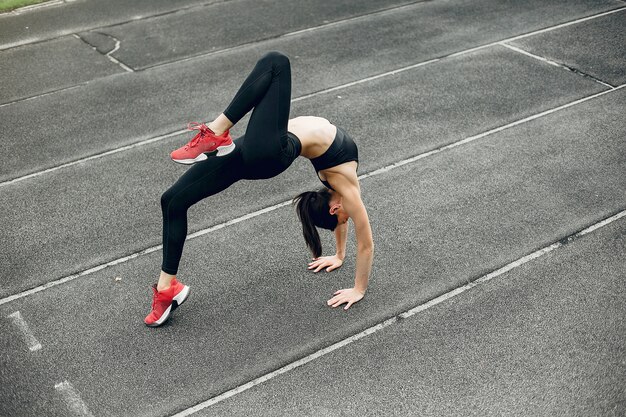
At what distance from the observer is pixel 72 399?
5.48 meters

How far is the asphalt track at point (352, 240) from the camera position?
560 cm

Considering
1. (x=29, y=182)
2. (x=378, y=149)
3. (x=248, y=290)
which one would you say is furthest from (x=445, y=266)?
(x=29, y=182)

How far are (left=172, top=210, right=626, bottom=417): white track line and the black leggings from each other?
4.85ft

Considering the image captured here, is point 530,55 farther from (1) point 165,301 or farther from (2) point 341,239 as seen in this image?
(1) point 165,301

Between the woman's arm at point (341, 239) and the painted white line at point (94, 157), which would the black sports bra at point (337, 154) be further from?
the painted white line at point (94, 157)

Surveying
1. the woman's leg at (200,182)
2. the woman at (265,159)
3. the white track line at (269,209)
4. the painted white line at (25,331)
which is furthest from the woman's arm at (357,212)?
the painted white line at (25,331)

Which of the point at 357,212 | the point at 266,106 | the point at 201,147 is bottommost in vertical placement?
the point at 357,212

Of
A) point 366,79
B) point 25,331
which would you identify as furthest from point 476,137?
point 25,331

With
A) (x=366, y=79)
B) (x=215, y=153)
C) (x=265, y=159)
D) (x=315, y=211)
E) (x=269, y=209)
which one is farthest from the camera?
(x=366, y=79)

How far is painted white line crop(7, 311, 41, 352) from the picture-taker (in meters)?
6.05

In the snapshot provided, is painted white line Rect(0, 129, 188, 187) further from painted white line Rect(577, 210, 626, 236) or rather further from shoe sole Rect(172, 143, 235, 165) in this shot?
painted white line Rect(577, 210, 626, 236)

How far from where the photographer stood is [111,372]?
5.75 metres

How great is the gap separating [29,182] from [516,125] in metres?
6.53

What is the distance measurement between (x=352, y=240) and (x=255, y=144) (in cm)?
244
